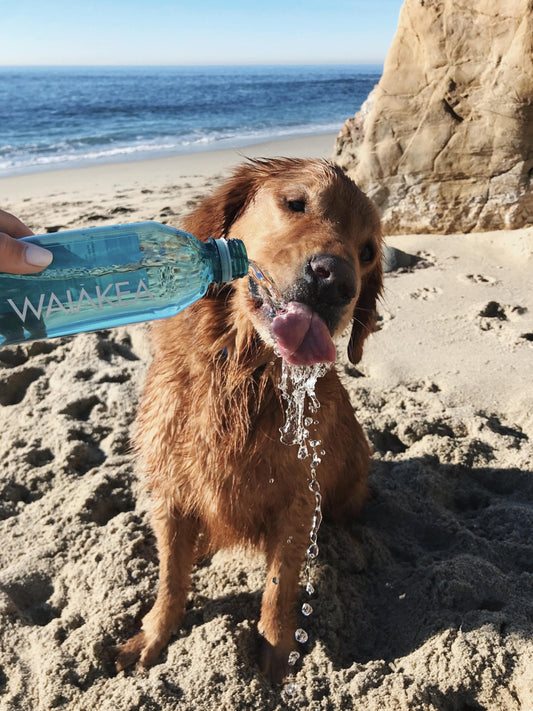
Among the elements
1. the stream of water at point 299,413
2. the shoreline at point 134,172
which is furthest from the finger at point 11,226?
the shoreline at point 134,172

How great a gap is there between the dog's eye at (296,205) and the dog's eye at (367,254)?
35 centimetres

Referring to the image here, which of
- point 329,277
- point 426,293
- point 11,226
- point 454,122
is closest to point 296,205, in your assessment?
point 329,277

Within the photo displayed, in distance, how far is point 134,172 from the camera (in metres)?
10.7

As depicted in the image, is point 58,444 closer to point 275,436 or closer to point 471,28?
point 275,436

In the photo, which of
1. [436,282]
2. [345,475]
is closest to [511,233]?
[436,282]

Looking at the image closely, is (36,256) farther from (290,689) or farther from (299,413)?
(290,689)

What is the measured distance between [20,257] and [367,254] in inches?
59.8

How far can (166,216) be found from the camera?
23.4 ft

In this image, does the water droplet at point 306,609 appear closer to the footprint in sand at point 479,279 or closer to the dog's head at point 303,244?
the dog's head at point 303,244

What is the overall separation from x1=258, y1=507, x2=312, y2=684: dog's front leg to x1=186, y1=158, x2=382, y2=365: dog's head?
867 mm

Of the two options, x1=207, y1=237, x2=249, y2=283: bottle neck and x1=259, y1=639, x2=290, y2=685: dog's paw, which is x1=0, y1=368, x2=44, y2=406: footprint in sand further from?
x1=207, y1=237, x2=249, y2=283: bottle neck

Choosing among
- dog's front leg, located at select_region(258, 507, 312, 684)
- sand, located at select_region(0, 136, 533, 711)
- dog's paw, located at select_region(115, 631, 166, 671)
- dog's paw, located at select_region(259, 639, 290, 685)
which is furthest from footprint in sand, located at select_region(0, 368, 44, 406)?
dog's paw, located at select_region(259, 639, 290, 685)

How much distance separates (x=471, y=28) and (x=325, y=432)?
15.5 ft

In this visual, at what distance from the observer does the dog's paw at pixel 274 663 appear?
2375 millimetres
